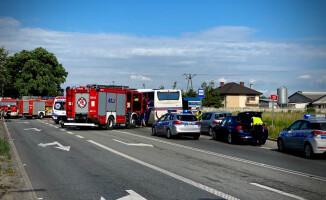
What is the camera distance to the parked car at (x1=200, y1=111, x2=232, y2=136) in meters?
25.3

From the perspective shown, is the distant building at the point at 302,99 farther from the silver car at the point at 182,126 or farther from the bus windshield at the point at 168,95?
the silver car at the point at 182,126

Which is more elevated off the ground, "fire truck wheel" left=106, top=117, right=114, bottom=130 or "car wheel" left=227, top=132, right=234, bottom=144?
"fire truck wheel" left=106, top=117, right=114, bottom=130

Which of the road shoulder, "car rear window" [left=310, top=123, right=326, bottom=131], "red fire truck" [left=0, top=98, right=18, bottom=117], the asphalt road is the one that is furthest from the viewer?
"red fire truck" [left=0, top=98, right=18, bottom=117]

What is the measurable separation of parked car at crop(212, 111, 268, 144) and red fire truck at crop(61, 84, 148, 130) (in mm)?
10294

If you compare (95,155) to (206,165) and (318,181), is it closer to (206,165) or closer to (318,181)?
(206,165)

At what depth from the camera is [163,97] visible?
110 ft

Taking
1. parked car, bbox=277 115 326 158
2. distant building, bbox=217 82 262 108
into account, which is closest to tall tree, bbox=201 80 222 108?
distant building, bbox=217 82 262 108

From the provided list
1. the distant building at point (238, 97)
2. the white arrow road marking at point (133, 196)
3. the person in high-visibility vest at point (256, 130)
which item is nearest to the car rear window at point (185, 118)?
the person in high-visibility vest at point (256, 130)

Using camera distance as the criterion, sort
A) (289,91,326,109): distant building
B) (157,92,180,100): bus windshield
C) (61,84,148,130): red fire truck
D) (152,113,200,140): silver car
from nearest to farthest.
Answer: (152,113,200,140): silver car < (61,84,148,130): red fire truck < (157,92,180,100): bus windshield < (289,91,326,109): distant building

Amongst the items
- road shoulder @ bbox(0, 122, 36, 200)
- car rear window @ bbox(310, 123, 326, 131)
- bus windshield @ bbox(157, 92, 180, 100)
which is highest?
bus windshield @ bbox(157, 92, 180, 100)

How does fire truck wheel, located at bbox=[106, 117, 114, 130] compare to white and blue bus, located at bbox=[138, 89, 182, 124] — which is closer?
fire truck wheel, located at bbox=[106, 117, 114, 130]

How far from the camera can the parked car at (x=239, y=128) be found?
1983 cm

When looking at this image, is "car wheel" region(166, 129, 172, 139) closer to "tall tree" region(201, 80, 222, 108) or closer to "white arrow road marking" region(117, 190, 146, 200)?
"white arrow road marking" region(117, 190, 146, 200)

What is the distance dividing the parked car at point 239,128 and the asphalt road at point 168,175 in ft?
14.8
